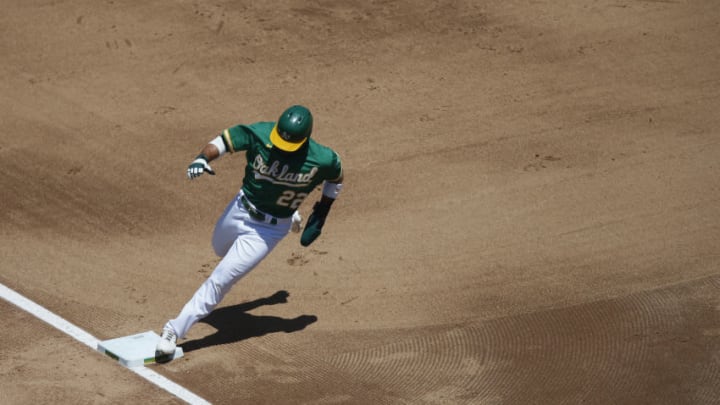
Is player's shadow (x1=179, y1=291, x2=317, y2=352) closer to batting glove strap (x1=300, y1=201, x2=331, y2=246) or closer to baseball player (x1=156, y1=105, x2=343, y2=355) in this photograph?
baseball player (x1=156, y1=105, x2=343, y2=355)

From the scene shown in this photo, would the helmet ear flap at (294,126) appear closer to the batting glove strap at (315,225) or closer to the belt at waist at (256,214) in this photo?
the belt at waist at (256,214)

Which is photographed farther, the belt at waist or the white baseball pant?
the belt at waist

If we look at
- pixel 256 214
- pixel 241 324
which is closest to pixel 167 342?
pixel 241 324

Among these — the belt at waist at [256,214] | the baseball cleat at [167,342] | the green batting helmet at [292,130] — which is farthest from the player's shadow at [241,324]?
the green batting helmet at [292,130]

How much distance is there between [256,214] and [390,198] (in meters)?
3.04

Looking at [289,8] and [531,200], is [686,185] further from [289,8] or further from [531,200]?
[289,8]

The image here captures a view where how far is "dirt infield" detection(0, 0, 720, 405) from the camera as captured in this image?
8.71 meters

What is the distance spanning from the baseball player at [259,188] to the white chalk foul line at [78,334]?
0.72 feet

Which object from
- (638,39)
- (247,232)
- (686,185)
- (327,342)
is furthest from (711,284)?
(638,39)

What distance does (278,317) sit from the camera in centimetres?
939

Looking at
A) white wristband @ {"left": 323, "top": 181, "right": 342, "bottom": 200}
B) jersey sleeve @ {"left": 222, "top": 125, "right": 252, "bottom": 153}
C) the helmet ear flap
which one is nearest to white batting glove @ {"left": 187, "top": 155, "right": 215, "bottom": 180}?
jersey sleeve @ {"left": 222, "top": 125, "right": 252, "bottom": 153}

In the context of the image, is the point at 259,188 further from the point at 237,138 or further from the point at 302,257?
the point at 302,257

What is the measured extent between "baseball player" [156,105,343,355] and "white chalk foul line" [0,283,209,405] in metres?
0.22

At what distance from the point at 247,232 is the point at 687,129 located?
21.4 ft
